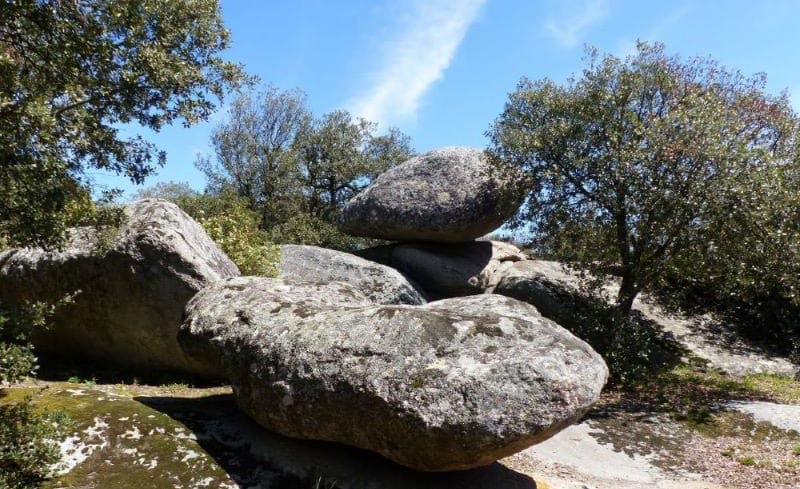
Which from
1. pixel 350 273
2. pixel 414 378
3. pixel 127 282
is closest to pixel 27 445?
pixel 414 378

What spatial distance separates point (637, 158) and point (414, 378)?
425 inches

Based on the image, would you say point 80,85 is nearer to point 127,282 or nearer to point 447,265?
point 127,282

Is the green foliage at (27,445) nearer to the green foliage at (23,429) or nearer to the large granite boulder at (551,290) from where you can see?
the green foliage at (23,429)

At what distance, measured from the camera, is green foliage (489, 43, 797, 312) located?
14016mm

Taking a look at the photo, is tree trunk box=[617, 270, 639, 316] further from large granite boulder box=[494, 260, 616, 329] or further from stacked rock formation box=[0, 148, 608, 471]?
stacked rock formation box=[0, 148, 608, 471]

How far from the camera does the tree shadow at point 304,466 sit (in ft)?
22.0

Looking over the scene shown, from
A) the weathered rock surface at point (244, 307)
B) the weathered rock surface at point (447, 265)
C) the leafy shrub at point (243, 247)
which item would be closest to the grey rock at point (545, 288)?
the weathered rock surface at point (447, 265)

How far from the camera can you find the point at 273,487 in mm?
6555

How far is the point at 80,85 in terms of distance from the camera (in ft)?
26.8

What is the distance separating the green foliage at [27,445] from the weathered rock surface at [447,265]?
1380 cm

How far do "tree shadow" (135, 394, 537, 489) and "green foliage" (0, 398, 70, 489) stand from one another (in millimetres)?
1630

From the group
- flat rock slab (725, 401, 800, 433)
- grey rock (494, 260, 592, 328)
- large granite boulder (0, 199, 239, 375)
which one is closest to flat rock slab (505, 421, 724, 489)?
flat rock slab (725, 401, 800, 433)

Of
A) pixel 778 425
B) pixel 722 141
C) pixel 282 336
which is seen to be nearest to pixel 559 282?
pixel 722 141

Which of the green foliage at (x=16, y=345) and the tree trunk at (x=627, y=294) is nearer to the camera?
the green foliage at (x=16, y=345)
